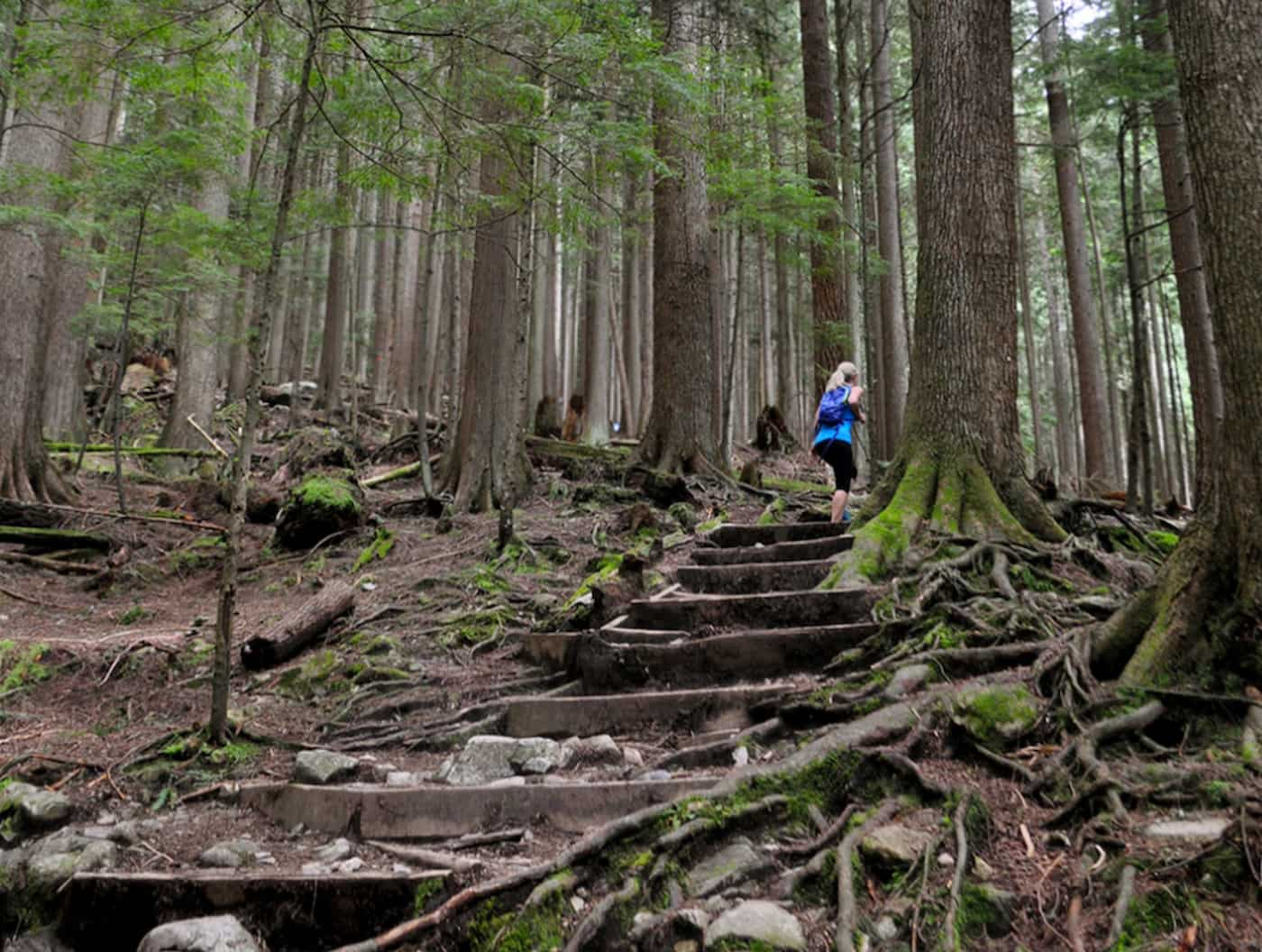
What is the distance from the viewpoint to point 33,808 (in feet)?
13.3

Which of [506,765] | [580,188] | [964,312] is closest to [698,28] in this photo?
[580,188]

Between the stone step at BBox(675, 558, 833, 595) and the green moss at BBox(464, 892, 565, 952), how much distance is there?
3.64 m

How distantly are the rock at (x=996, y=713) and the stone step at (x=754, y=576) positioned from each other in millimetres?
2250

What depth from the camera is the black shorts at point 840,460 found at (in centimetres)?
796

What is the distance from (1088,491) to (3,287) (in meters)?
16.3

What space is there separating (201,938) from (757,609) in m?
3.74

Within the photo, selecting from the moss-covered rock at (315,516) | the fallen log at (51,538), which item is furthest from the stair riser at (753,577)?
the fallen log at (51,538)

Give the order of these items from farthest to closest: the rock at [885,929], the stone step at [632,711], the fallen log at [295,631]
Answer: the fallen log at [295,631] → the stone step at [632,711] → the rock at [885,929]

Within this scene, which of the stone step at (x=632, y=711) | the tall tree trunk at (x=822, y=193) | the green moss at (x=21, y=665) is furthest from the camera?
the tall tree trunk at (x=822, y=193)

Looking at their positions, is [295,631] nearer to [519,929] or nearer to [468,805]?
[468,805]

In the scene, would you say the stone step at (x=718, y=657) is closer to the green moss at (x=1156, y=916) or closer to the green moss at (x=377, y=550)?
the green moss at (x=1156, y=916)

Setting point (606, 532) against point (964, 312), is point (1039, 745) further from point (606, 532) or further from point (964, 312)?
point (606, 532)

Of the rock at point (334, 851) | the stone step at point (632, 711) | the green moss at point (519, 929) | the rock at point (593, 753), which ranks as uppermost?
the stone step at point (632, 711)

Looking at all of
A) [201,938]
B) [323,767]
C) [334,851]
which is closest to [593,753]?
[334,851]
